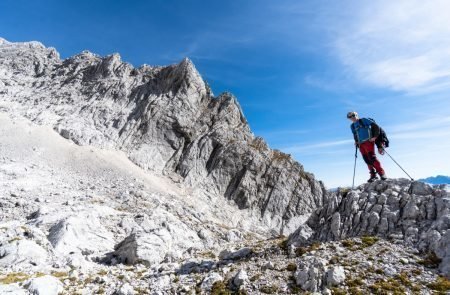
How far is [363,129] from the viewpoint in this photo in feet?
62.2

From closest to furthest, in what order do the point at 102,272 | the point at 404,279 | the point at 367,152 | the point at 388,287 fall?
the point at 388,287
the point at 404,279
the point at 367,152
the point at 102,272

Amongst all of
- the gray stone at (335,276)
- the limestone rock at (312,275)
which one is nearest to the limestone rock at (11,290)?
the limestone rock at (312,275)

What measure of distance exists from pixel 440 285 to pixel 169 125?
84211 mm

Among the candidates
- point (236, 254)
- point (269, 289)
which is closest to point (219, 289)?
point (269, 289)

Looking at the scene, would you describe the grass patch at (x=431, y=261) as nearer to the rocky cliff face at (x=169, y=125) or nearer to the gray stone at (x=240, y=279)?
the gray stone at (x=240, y=279)

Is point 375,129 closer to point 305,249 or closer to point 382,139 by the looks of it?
point 382,139

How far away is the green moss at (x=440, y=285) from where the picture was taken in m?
12.3

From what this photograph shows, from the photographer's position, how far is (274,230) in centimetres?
7644

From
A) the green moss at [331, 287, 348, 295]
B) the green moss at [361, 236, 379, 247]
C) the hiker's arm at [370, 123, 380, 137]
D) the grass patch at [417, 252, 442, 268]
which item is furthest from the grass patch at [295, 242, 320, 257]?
the hiker's arm at [370, 123, 380, 137]

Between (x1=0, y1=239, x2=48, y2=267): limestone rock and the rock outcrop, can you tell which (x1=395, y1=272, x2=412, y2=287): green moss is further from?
(x1=0, y1=239, x2=48, y2=267): limestone rock

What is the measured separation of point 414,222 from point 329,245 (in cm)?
455

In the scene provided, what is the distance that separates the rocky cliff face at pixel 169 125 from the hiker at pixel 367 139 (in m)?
62.1

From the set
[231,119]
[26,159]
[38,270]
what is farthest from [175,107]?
[38,270]

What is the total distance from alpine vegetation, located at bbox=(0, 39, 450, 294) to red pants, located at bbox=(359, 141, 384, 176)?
44.9 inches
